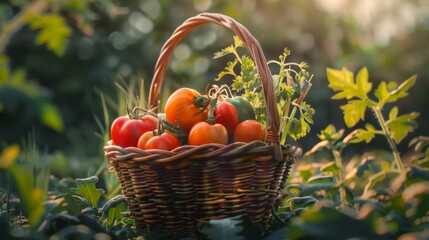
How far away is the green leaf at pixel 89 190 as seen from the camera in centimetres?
176

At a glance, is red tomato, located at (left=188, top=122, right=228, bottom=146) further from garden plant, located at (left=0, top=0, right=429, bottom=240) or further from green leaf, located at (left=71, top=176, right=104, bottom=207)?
green leaf, located at (left=71, top=176, right=104, bottom=207)

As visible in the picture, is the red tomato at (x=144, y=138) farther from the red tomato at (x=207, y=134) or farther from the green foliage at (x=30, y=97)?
the green foliage at (x=30, y=97)

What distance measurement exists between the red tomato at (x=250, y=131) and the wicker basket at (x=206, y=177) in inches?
1.8

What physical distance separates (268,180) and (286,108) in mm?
270

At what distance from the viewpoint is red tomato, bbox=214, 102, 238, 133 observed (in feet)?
5.34

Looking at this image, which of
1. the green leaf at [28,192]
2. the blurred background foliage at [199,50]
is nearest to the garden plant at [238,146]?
the green leaf at [28,192]

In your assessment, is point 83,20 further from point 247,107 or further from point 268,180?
point 268,180

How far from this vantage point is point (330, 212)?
3.50 ft

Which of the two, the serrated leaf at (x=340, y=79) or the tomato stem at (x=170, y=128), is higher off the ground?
the serrated leaf at (x=340, y=79)

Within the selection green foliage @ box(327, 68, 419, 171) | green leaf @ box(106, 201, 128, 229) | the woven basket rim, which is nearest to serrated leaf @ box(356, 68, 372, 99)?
green foliage @ box(327, 68, 419, 171)

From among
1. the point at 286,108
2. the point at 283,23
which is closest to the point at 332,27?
the point at 283,23

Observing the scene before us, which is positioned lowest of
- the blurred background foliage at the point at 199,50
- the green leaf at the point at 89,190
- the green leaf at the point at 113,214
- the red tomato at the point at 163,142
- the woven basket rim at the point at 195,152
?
the green leaf at the point at 113,214

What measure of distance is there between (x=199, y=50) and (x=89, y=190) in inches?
173

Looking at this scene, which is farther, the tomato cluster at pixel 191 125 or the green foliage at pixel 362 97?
the green foliage at pixel 362 97
